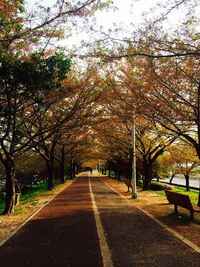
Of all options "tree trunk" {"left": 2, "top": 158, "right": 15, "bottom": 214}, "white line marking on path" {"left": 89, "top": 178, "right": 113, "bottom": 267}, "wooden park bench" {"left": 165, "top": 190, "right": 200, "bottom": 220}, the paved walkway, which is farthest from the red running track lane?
"wooden park bench" {"left": 165, "top": 190, "right": 200, "bottom": 220}

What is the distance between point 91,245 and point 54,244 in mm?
958

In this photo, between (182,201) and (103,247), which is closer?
(103,247)

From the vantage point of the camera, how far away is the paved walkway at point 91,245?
23.0ft

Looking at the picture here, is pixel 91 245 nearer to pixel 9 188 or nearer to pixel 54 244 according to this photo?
pixel 54 244

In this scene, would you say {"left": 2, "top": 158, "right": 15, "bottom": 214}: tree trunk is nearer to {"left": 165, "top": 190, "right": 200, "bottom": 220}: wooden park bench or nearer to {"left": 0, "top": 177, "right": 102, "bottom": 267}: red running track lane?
{"left": 0, "top": 177, "right": 102, "bottom": 267}: red running track lane

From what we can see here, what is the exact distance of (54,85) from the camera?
14016 mm

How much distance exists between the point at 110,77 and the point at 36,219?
848cm

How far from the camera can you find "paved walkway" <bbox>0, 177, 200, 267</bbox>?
700 centimetres

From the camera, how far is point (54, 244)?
8.65 meters

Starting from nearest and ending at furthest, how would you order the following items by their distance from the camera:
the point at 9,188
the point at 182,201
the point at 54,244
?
the point at 54,244, the point at 182,201, the point at 9,188

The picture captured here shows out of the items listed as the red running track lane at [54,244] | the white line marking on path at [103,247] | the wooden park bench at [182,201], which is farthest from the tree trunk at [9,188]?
the wooden park bench at [182,201]

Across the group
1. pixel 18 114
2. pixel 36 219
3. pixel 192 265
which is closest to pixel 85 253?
pixel 192 265

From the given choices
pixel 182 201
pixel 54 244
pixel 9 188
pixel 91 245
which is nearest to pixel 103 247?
pixel 91 245

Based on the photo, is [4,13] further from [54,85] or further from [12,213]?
[12,213]
